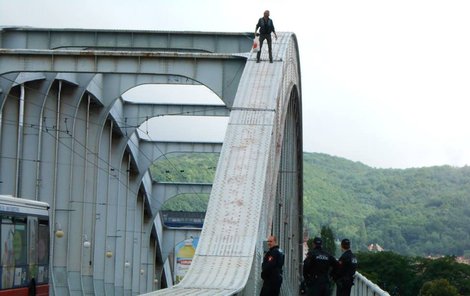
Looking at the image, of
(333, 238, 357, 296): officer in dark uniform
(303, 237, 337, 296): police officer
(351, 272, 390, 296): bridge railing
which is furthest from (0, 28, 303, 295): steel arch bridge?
(351, 272, 390, 296): bridge railing

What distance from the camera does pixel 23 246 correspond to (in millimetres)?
20438

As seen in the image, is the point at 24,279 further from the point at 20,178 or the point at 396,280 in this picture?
the point at 396,280

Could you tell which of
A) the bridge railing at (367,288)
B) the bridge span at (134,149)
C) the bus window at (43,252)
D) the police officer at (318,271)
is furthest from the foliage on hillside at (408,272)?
the police officer at (318,271)

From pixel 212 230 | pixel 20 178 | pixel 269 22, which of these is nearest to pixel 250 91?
pixel 269 22

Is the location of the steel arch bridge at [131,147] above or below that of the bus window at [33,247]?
above

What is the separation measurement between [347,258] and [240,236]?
7.45ft

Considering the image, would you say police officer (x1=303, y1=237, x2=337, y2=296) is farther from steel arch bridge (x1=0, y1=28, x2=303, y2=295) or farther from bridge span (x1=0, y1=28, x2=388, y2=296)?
steel arch bridge (x1=0, y1=28, x2=303, y2=295)

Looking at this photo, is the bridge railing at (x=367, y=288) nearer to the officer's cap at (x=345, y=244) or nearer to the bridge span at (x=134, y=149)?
the bridge span at (x=134, y=149)

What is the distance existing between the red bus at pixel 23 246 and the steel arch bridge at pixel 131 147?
13.1ft

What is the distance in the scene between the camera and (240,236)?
17609 millimetres

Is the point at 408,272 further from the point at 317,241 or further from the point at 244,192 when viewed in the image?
the point at 317,241

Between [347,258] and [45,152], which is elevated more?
[45,152]

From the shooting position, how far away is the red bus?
1931cm

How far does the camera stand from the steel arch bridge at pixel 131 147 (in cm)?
1842
